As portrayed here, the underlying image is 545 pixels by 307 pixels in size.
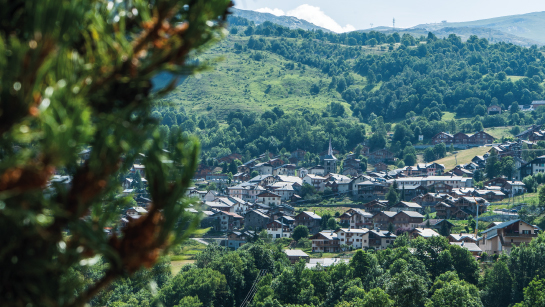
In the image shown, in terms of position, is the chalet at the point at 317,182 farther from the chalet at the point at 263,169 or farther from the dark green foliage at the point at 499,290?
the dark green foliage at the point at 499,290

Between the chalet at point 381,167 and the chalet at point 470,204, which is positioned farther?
the chalet at point 381,167

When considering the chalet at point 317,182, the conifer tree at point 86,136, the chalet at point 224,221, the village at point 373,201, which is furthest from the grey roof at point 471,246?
the conifer tree at point 86,136

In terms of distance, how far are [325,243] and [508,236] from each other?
22405 mm

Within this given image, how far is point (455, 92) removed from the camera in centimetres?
17175

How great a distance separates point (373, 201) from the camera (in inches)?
3686

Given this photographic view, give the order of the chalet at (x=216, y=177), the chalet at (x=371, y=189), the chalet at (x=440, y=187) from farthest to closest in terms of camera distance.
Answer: the chalet at (x=216, y=177)
the chalet at (x=371, y=189)
the chalet at (x=440, y=187)

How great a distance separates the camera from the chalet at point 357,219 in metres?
85.1

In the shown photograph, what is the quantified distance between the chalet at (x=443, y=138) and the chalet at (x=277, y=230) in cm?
6314

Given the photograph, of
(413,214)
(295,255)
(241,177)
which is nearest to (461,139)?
(241,177)

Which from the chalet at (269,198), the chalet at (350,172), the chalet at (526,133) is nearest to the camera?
the chalet at (269,198)

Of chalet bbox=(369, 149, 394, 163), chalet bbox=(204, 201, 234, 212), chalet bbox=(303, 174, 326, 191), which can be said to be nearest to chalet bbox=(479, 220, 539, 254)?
chalet bbox=(204, 201, 234, 212)

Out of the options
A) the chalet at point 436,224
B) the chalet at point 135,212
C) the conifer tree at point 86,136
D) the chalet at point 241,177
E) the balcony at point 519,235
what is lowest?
the chalet at point 241,177

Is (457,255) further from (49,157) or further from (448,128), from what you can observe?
(448,128)

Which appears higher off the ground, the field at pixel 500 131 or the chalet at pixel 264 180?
the field at pixel 500 131
